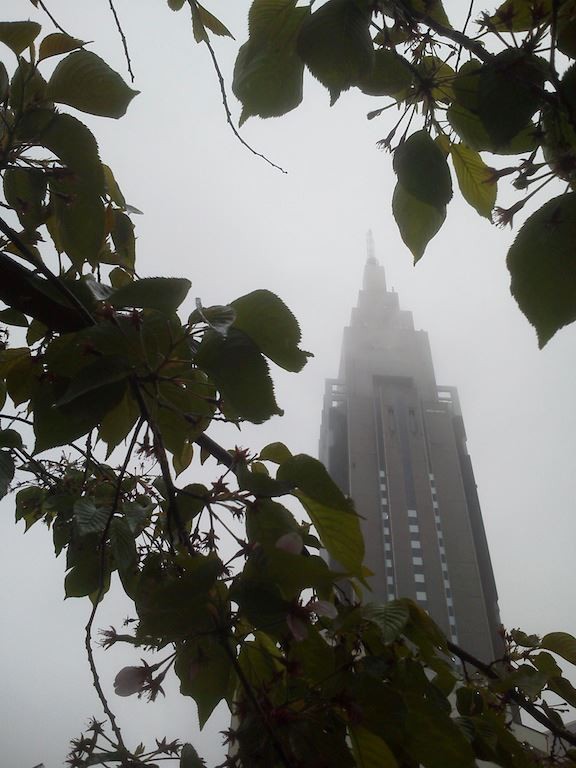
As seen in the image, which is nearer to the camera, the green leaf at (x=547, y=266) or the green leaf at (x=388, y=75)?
the green leaf at (x=547, y=266)

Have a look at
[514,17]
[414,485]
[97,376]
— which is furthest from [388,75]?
[414,485]

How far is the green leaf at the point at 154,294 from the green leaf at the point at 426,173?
0.23 m

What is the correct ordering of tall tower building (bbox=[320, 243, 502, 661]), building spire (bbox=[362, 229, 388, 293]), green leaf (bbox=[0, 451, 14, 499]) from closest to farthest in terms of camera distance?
green leaf (bbox=[0, 451, 14, 499]) → tall tower building (bbox=[320, 243, 502, 661]) → building spire (bbox=[362, 229, 388, 293])

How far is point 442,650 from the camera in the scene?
0.58 m

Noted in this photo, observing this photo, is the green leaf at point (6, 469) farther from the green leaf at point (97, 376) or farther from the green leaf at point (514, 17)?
the green leaf at point (514, 17)

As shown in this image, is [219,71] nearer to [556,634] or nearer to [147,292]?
[147,292]

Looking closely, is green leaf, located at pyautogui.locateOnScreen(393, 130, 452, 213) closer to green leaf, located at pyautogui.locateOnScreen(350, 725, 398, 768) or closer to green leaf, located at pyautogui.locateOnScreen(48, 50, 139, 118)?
green leaf, located at pyautogui.locateOnScreen(48, 50, 139, 118)

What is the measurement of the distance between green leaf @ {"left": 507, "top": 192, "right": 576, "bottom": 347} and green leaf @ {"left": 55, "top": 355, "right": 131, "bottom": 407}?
30 cm

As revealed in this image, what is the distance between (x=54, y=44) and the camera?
1.66 ft

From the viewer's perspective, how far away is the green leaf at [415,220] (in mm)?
511

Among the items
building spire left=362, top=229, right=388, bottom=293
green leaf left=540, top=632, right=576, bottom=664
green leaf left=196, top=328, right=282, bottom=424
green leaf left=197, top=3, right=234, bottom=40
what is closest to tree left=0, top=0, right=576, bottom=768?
green leaf left=196, top=328, right=282, bottom=424

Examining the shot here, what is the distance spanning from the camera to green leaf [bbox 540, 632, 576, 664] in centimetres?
68

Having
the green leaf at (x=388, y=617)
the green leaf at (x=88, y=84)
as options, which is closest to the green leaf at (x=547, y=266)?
the green leaf at (x=388, y=617)

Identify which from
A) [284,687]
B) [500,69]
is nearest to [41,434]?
[284,687]
